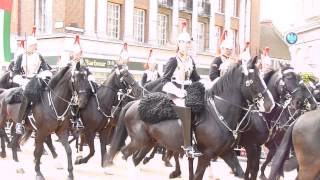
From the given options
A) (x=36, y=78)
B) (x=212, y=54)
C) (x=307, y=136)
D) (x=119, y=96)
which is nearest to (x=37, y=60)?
(x=36, y=78)

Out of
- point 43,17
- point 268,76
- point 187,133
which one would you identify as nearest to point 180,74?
point 187,133

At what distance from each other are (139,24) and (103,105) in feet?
77.7

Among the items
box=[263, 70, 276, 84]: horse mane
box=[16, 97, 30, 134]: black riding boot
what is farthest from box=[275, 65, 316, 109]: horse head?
box=[16, 97, 30, 134]: black riding boot

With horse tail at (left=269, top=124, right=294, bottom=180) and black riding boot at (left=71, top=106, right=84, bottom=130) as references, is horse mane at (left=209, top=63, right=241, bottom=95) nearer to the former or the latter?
horse tail at (left=269, top=124, right=294, bottom=180)

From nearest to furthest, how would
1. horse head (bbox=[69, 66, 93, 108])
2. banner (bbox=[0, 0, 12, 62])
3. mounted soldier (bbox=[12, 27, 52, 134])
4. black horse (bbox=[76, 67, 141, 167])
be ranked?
horse head (bbox=[69, 66, 93, 108])
mounted soldier (bbox=[12, 27, 52, 134])
black horse (bbox=[76, 67, 141, 167])
banner (bbox=[0, 0, 12, 62])

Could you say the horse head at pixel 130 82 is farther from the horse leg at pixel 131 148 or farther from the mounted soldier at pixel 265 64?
the mounted soldier at pixel 265 64

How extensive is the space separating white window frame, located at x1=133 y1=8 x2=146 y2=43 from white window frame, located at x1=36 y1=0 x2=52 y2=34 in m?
5.80

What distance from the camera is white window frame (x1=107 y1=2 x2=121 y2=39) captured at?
33772 millimetres

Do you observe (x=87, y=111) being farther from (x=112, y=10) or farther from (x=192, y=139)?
(x=112, y=10)

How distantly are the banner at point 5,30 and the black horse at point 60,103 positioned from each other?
2.85 meters

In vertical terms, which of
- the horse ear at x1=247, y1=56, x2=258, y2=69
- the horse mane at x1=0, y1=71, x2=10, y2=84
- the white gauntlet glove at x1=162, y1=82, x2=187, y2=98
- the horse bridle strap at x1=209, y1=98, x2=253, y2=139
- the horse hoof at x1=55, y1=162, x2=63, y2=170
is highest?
the horse ear at x1=247, y1=56, x2=258, y2=69

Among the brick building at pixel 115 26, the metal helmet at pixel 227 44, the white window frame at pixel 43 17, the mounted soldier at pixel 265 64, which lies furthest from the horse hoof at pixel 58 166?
the white window frame at pixel 43 17

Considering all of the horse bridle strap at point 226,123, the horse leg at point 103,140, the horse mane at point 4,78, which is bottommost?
the horse leg at point 103,140

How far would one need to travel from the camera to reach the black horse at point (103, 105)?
1263 centimetres
